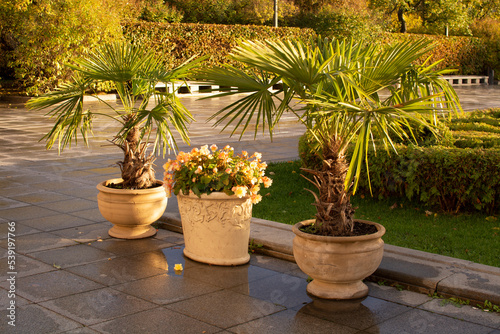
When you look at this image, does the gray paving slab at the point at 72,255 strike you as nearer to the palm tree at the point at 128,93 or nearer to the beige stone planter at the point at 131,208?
the beige stone planter at the point at 131,208

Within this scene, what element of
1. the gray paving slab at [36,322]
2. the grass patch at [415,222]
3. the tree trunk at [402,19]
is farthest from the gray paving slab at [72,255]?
the tree trunk at [402,19]

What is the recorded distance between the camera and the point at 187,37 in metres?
29.1

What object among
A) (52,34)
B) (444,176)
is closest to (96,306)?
(444,176)

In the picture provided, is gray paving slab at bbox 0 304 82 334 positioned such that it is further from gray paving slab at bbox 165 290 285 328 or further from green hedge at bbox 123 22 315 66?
green hedge at bbox 123 22 315 66

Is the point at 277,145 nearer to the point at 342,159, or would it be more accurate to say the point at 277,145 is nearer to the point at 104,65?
the point at 104,65

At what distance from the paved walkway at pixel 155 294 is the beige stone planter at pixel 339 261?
0.13m

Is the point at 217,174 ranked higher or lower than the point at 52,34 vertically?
lower

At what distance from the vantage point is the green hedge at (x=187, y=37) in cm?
2711

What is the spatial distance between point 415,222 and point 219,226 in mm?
2602

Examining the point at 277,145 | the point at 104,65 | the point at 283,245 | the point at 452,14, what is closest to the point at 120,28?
the point at 277,145

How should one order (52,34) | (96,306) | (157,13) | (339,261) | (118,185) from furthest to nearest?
(157,13), (52,34), (118,185), (339,261), (96,306)

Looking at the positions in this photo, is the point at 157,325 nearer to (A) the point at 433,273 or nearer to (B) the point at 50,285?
(B) the point at 50,285

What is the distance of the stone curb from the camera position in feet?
14.6

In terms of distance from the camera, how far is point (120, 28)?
82.2 feet
